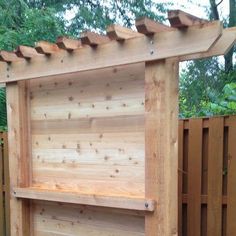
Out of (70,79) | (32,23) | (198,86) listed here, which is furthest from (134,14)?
(70,79)

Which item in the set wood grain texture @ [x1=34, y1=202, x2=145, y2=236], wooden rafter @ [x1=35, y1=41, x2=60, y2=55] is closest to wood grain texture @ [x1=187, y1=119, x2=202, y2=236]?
wood grain texture @ [x1=34, y1=202, x2=145, y2=236]

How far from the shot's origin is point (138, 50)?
8.59 ft

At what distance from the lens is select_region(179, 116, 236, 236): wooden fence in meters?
3.09

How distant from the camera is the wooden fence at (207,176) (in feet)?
10.1

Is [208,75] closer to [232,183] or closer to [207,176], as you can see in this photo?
[207,176]

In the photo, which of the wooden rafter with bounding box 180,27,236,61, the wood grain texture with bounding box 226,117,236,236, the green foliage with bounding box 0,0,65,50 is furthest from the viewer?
the green foliage with bounding box 0,0,65,50

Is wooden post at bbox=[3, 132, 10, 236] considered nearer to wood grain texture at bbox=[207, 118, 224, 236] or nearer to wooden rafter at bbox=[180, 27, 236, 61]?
wood grain texture at bbox=[207, 118, 224, 236]

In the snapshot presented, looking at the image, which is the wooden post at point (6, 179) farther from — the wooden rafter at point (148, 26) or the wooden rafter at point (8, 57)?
the wooden rafter at point (148, 26)

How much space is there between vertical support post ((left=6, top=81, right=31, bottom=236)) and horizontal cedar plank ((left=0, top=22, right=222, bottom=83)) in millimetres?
163

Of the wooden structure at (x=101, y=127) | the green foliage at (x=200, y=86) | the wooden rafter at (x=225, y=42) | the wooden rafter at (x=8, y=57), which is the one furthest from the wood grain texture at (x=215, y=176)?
the green foliage at (x=200, y=86)

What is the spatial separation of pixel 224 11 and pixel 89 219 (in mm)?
9359

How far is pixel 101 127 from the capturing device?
3.03 m

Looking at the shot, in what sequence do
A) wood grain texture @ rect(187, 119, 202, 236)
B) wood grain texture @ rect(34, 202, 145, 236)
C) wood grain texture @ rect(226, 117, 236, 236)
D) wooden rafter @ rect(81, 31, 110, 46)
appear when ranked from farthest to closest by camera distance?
wood grain texture @ rect(187, 119, 202, 236), wood grain texture @ rect(226, 117, 236, 236), wood grain texture @ rect(34, 202, 145, 236), wooden rafter @ rect(81, 31, 110, 46)

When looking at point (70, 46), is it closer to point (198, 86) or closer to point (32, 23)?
point (32, 23)
